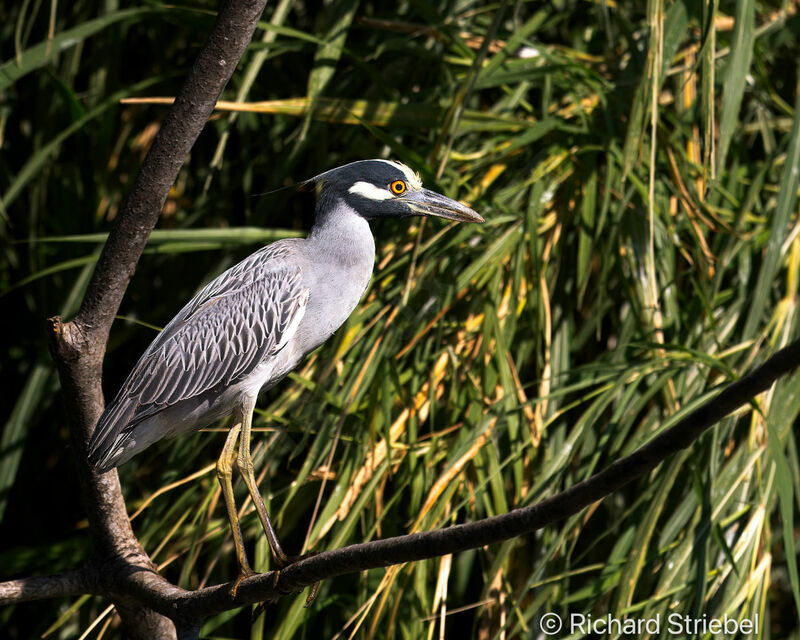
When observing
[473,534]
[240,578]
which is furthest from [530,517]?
[240,578]

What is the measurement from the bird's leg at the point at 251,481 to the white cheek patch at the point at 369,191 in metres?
0.43

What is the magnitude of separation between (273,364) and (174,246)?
1.99ft

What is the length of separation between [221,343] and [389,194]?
0.43 meters

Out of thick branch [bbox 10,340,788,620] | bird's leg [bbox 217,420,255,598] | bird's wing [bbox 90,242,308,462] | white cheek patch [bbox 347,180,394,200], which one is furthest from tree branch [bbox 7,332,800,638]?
white cheek patch [bbox 347,180,394,200]

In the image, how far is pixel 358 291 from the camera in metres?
1.73

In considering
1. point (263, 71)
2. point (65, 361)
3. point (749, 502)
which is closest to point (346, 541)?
point (65, 361)

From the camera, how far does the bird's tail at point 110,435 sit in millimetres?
1615

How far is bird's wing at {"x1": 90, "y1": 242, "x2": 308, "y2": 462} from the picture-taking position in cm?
171

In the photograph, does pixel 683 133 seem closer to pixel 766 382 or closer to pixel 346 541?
pixel 346 541

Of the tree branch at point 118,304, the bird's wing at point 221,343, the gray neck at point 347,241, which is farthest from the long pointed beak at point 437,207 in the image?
the tree branch at point 118,304

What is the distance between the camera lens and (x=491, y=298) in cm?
213

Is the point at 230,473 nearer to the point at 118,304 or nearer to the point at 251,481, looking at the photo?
the point at 251,481
